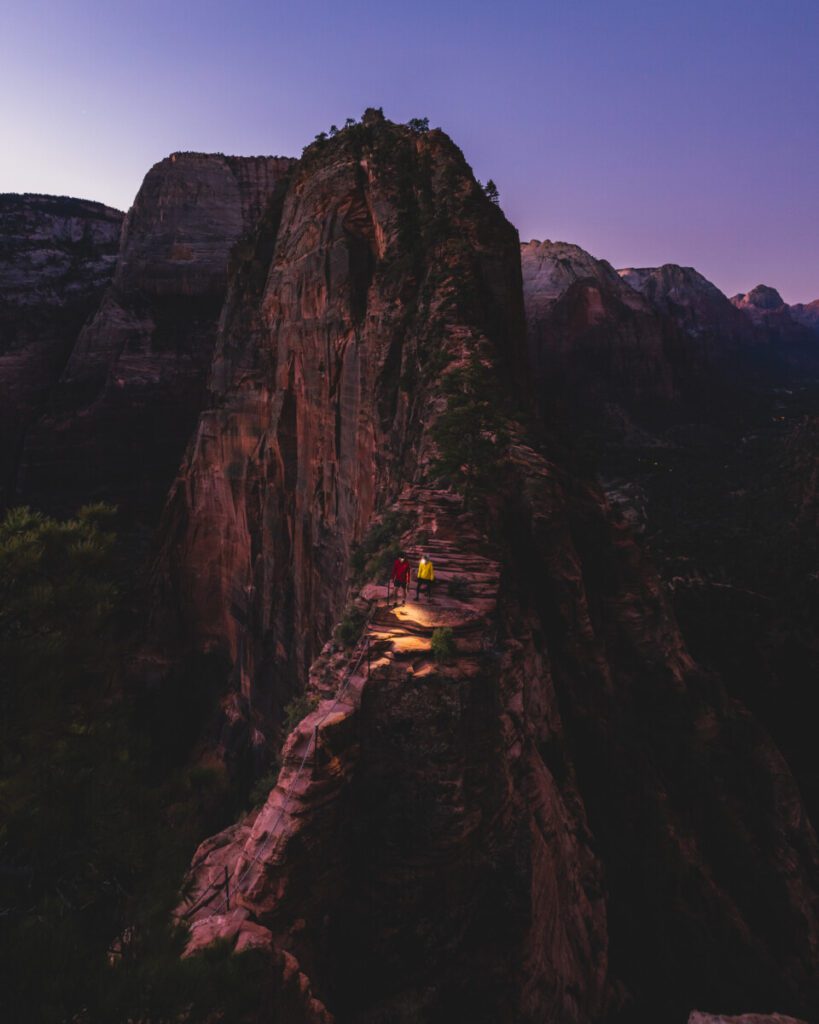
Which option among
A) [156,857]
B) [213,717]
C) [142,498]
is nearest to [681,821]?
[156,857]

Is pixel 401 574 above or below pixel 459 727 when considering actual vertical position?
above

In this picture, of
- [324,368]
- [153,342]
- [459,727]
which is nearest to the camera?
[459,727]

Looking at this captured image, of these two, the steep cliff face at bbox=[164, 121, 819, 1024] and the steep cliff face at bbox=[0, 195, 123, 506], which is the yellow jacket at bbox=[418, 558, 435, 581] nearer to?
the steep cliff face at bbox=[164, 121, 819, 1024]

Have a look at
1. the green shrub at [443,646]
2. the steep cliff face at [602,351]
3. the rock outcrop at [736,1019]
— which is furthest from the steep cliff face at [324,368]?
the steep cliff face at [602,351]

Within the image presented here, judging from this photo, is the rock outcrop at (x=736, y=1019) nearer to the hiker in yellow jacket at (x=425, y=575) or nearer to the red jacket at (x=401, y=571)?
the hiker in yellow jacket at (x=425, y=575)

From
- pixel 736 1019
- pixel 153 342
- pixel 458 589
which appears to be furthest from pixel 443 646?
pixel 153 342

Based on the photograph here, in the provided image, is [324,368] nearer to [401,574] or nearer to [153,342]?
[401,574]
